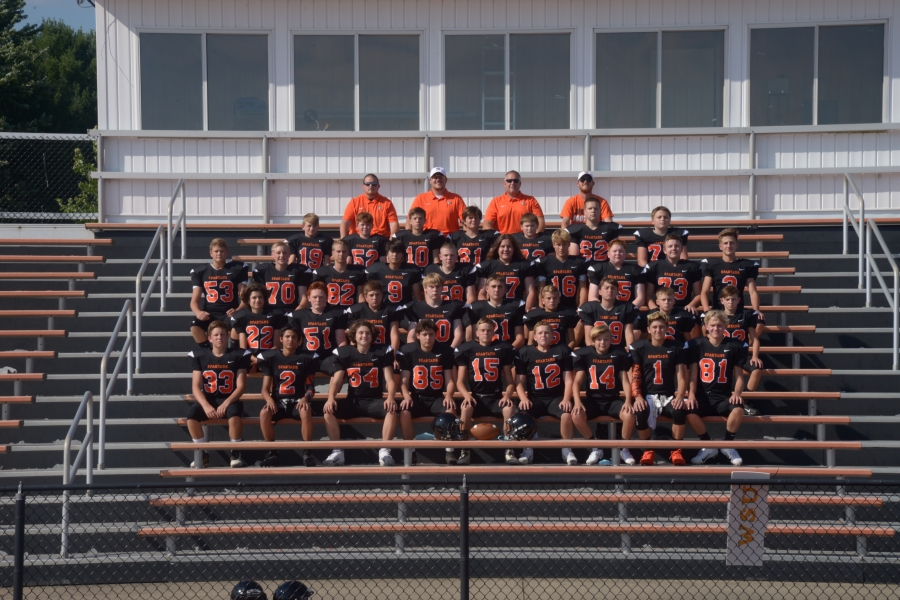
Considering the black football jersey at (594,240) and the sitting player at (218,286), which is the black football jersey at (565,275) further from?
the sitting player at (218,286)

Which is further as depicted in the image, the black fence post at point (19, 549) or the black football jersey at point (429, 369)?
the black football jersey at point (429, 369)

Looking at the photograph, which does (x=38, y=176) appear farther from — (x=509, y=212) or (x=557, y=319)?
(x=557, y=319)

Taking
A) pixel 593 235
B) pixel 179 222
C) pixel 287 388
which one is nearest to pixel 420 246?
pixel 593 235

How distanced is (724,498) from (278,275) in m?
4.70

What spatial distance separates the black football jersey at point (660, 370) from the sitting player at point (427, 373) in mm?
1608

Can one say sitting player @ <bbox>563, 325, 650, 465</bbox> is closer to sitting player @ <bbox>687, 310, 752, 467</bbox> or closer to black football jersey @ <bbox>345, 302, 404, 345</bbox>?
sitting player @ <bbox>687, 310, 752, 467</bbox>

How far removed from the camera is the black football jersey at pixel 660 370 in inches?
321

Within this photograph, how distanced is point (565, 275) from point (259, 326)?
298 centimetres

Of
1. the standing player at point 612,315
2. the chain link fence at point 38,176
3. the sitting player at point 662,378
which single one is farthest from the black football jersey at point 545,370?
the chain link fence at point 38,176

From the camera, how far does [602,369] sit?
820cm

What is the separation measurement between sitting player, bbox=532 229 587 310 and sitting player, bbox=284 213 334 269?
231 cm

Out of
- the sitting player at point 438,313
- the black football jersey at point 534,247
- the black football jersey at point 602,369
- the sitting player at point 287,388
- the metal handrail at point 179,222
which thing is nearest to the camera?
the sitting player at point 287,388

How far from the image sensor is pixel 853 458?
8.18m

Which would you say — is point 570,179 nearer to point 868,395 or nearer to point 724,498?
point 868,395
